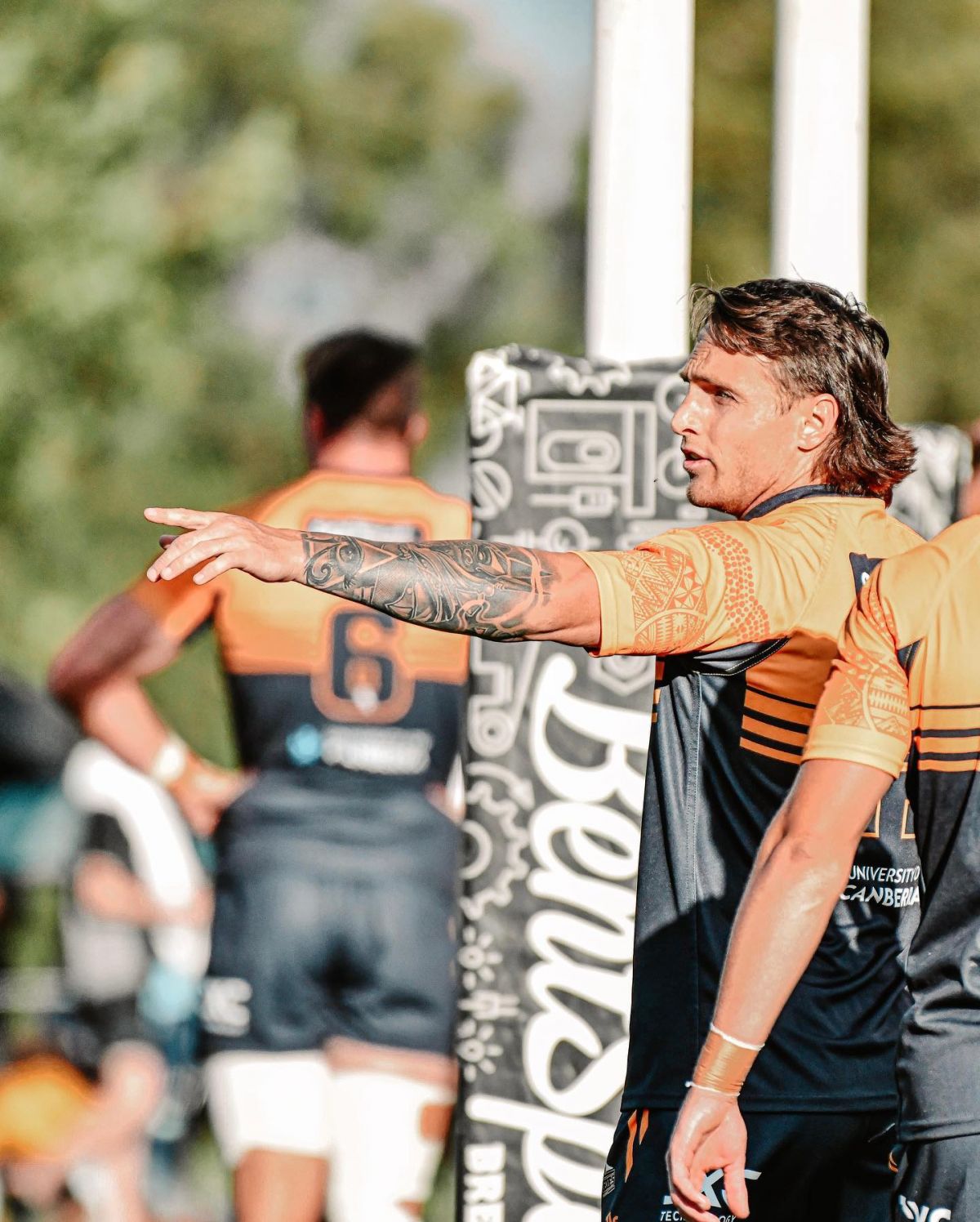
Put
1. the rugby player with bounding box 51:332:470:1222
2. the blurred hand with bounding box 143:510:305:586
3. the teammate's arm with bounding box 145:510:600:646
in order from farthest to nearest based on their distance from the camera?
the rugby player with bounding box 51:332:470:1222
the teammate's arm with bounding box 145:510:600:646
the blurred hand with bounding box 143:510:305:586

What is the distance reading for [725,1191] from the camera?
83.3 inches

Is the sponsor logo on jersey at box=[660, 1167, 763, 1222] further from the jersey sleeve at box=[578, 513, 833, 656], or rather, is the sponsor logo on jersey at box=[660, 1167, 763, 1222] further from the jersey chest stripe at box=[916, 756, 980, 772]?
the jersey sleeve at box=[578, 513, 833, 656]

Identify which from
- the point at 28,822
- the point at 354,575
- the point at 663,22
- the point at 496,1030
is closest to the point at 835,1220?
the point at 354,575

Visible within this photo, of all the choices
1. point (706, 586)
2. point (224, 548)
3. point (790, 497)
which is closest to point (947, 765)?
point (706, 586)

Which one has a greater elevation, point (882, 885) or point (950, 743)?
point (950, 743)

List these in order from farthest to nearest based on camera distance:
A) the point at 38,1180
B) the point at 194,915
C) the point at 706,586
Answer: the point at 194,915 → the point at 38,1180 → the point at 706,586

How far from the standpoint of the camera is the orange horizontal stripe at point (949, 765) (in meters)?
2.05

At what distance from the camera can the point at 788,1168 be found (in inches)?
92.2

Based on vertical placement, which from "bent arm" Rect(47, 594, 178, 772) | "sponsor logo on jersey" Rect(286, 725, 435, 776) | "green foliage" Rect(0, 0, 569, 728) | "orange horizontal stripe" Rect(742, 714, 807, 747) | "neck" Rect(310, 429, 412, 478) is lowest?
"sponsor logo on jersey" Rect(286, 725, 435, 776)

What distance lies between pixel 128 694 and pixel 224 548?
9.80ft

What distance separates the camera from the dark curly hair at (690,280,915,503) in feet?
7.75

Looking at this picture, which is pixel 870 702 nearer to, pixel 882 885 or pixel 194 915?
pixel 882 885

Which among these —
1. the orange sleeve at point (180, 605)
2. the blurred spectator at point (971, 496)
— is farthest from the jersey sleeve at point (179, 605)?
the blurred spectator at point (971, 496)

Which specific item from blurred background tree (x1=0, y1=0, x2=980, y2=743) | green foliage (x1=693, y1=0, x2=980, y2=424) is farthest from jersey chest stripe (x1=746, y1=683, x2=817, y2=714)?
green foliage (x1=693, y1=0, x2=980, y2=424)
